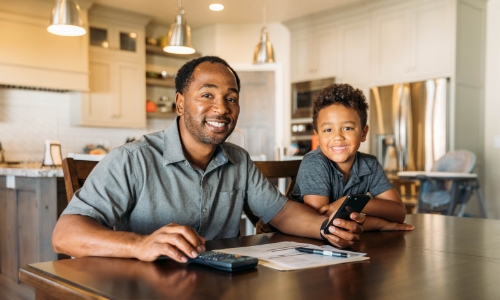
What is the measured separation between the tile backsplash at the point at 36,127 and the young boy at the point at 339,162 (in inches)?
172

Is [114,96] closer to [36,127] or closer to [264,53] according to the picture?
[36,127]

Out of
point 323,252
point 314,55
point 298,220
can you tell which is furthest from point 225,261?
point 314,55

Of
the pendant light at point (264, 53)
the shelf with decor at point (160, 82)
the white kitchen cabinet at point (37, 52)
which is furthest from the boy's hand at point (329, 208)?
the shelf with decor at point (160, 82)

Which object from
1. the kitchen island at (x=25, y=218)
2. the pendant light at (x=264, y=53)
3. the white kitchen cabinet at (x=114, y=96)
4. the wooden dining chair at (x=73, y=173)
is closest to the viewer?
the wooden dining chair at (x=73, y=173)

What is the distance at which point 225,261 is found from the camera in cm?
82

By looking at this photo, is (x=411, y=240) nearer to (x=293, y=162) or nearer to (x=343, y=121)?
(x=343, y=121)

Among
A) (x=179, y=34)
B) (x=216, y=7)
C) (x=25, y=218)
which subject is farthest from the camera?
(x=216, y=7)

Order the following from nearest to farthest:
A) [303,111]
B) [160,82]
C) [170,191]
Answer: [170,191]
[303,111]
[160,82]

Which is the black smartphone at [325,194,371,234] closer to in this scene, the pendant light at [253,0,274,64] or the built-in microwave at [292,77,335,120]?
the pendant light at [253,0,274,64]

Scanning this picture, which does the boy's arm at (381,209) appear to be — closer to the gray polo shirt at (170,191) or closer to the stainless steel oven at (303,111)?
the gray polo shirt at (170,191)

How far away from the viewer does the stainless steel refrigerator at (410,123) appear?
4.55 metres

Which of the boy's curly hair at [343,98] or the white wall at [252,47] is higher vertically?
the white wall at [252,47]

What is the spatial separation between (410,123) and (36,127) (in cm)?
403

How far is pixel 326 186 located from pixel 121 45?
15.9 feet
